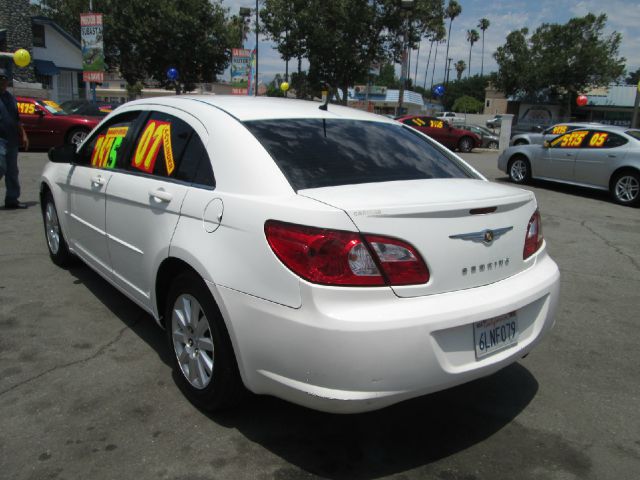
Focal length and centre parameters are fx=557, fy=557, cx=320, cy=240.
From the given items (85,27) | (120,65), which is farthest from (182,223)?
(120,65)

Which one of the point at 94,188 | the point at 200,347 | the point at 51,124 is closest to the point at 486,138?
the point at 51,124

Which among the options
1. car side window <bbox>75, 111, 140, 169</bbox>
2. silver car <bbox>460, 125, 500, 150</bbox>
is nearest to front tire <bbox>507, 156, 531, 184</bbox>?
car side window <bbox>75, 111, 140, 169</bbox>

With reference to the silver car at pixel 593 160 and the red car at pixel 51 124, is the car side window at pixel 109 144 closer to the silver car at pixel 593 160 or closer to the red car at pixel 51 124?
the silver car at pixel 593 160

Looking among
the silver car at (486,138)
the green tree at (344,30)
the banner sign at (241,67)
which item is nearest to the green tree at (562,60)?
the green tree at (344,30)

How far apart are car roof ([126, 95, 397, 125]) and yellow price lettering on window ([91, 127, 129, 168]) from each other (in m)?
0.29

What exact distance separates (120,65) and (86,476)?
1638 inches

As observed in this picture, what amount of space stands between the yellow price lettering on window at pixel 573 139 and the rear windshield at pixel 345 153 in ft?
31.3

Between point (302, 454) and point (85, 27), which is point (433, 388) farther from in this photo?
point (85, 27)

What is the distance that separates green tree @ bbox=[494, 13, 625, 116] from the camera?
49125 mm

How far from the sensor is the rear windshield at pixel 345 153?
2.72m

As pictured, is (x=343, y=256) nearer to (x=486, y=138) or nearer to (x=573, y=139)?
(x=573, y=139)

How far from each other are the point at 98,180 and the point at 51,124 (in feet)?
41.0

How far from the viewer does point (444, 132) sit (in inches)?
952

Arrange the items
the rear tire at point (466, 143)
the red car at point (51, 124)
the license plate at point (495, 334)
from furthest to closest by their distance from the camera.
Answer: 1. the rear tire at point (466, 143)
2. the red car at point (51, 124)
3. the license plate at point (495, 334)
